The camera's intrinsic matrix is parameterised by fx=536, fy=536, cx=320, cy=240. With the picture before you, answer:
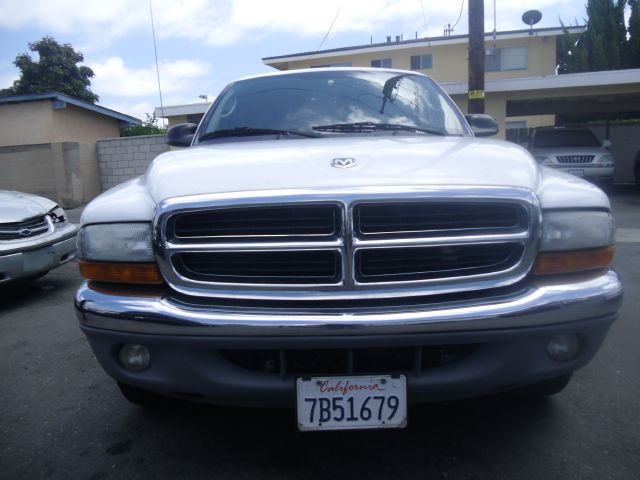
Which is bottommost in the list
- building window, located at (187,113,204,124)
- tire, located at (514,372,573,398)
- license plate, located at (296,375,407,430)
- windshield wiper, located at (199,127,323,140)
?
tire, located at (514,372,573,398)

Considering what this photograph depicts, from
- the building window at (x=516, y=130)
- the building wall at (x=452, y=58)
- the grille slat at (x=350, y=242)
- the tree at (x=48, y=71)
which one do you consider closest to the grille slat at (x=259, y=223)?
the grille slat at (x=350, y=242)

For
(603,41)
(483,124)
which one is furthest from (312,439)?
(603,41)

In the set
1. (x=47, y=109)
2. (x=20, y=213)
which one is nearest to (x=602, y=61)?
(x=47, y=109)

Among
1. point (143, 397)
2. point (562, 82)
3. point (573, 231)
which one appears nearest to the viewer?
point (573, 231)

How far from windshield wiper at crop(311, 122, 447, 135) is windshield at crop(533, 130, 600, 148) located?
11887 millimetres

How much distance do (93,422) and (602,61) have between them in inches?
1023

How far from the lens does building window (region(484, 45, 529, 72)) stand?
79.6ft

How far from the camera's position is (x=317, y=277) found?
1992mm

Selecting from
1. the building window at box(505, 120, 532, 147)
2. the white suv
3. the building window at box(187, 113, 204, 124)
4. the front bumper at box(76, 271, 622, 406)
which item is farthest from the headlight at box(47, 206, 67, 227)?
the building window at box(505, 120, 532, 147)

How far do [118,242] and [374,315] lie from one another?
3.36 ft

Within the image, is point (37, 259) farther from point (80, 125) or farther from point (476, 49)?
point (80, 125)

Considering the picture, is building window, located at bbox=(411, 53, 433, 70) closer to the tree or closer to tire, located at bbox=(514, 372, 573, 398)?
the tree

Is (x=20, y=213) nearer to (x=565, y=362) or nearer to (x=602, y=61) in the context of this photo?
(x=565, y=362)

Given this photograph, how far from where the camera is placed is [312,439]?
8.04ft
